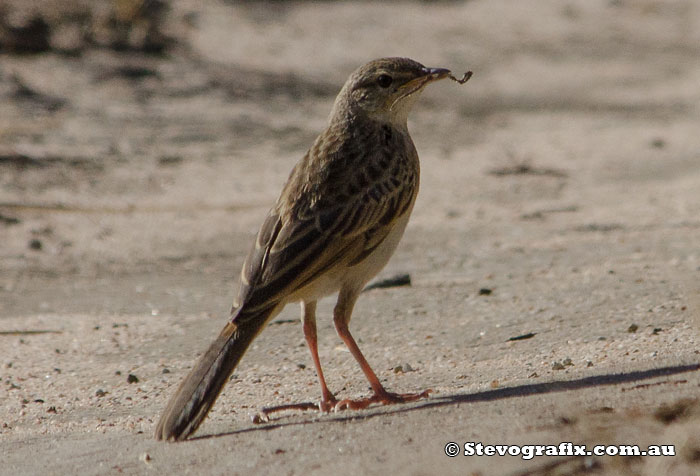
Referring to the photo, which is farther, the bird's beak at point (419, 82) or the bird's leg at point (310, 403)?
the bird's beak at point (419, 82)

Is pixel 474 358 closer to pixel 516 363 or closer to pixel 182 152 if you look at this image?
pixel 516 363

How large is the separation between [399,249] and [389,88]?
3090mm

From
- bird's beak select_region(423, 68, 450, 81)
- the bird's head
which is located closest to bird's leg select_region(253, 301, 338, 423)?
the bird's head

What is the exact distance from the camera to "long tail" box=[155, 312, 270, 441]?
5.01 m

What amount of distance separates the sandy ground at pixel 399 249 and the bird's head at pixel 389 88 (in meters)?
1.38

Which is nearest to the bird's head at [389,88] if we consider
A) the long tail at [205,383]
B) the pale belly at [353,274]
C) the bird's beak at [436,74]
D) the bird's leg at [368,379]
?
the bird's beak at [436,74]

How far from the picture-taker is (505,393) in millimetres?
5238

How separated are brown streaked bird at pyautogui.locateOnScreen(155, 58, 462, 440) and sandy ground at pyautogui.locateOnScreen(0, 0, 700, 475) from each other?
0.91ft

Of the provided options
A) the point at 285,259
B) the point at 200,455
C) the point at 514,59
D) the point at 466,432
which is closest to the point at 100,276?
the point at 285,259

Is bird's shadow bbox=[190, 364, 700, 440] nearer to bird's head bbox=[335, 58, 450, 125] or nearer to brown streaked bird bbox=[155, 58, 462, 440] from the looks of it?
brown streaked bird bbox=[155, 58, 462, 440]

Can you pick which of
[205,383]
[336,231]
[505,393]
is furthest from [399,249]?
[205,383]

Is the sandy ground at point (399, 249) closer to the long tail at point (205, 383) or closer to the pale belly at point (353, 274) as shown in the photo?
the long tail at point (205, 383)

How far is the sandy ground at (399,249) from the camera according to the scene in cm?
491

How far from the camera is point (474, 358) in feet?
20.8
